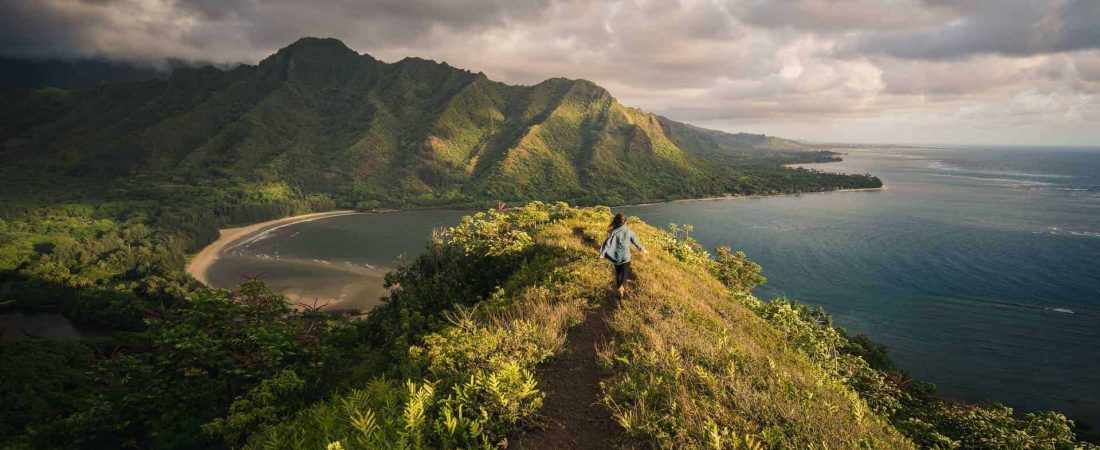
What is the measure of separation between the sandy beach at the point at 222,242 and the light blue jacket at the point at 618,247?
5088 inches

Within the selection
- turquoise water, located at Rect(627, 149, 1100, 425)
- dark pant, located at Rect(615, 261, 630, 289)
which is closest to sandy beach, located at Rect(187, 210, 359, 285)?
dark pant, located at Rect(615, 261, 630, 289)

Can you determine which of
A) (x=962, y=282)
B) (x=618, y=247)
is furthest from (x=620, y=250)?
(x=962, y=282)

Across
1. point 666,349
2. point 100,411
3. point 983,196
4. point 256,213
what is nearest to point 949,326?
point 666,349

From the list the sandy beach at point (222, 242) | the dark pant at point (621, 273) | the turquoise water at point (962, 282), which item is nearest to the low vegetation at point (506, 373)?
the dark pant at point (621, 273)

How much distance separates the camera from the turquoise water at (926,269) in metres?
59.2

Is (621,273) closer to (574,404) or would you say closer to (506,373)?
(574,404)

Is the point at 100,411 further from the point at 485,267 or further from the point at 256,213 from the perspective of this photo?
the point at 256,213

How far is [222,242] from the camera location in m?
154

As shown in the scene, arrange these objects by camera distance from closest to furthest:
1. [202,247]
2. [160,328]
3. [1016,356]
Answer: [160,328], [1016,356], [202,247]

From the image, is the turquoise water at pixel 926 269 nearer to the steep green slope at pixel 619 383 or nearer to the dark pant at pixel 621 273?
the steep green slope at pixel 619 383

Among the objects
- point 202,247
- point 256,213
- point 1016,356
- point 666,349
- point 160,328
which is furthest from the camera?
point 256,213

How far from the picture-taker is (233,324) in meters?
21.8

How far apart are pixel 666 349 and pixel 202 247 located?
180822 millimetres

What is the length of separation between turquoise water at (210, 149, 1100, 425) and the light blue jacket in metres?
62.0
